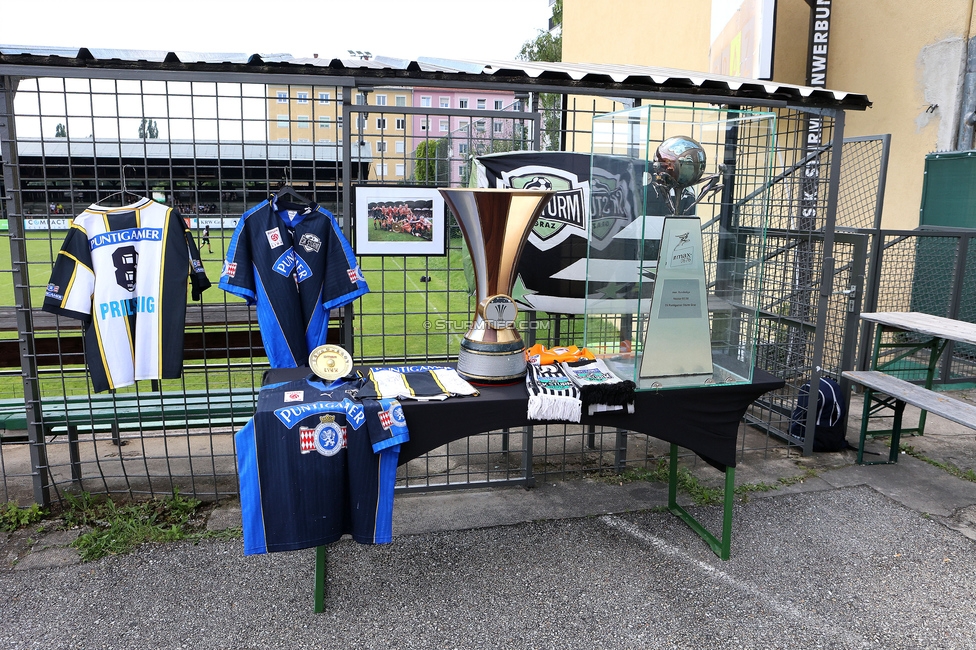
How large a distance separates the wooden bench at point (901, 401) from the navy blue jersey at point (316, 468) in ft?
10.9

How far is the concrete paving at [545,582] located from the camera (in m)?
2.76

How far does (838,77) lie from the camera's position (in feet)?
25.1

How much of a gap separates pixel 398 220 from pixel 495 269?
3.05 feet

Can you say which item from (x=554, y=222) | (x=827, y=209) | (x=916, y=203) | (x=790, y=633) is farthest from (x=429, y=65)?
(x=916, y=203)

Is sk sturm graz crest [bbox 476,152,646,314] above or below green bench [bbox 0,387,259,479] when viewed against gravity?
above

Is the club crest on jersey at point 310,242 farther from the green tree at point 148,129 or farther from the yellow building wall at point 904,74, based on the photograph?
the yellow building wall at point 904,74

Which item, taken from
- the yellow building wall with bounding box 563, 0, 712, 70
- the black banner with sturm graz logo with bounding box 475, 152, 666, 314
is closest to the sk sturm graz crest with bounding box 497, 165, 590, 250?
the black banner with sturm graz logo with bounding box 475, 152, 666, 314

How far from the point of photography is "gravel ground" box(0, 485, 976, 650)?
2744mm

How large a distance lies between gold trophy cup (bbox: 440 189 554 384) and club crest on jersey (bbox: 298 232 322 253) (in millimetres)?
844

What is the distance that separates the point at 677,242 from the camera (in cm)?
301

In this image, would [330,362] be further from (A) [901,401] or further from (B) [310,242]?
(A) [901,401]

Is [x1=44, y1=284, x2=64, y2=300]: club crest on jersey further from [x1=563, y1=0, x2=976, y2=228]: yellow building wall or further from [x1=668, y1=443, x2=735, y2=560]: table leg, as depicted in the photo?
[x1=563, y1=0, x2=976, y2=228]: yellow building wall

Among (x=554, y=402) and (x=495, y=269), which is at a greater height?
(x=495, y=269)

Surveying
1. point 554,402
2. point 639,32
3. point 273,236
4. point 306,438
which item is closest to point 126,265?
point 273,236
